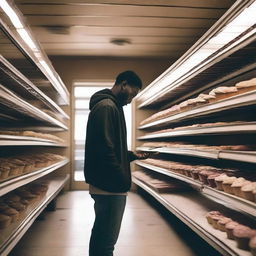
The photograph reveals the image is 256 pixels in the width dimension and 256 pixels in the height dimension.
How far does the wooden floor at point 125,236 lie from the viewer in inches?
134

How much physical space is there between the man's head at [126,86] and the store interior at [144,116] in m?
0.72

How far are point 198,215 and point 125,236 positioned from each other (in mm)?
961

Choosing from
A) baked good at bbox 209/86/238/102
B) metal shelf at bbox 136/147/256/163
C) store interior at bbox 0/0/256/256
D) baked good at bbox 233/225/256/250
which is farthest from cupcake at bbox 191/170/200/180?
baked good at bbox 233/225/256/250

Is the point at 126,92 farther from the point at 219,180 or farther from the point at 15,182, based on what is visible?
the point at 15,182

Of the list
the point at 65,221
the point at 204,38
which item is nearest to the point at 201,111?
the point at 204,38

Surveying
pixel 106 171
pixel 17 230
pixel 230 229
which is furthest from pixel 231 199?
pixel 17 230

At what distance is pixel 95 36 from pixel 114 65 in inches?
61.0

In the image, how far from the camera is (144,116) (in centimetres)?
771

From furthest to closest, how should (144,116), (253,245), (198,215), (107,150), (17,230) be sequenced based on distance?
(144,116), (198,215), (17,230), (107,150), (253,245)

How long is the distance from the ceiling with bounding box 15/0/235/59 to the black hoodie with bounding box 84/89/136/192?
2787 millimetres

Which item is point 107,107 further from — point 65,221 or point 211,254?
point 65,221

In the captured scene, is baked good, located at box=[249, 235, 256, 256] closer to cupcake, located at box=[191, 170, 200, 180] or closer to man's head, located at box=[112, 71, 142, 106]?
man's head, located at box=[112, 71, 142, 106]

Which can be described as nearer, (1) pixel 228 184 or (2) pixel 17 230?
(1) pixel 228 184

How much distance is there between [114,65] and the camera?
7.58 m
